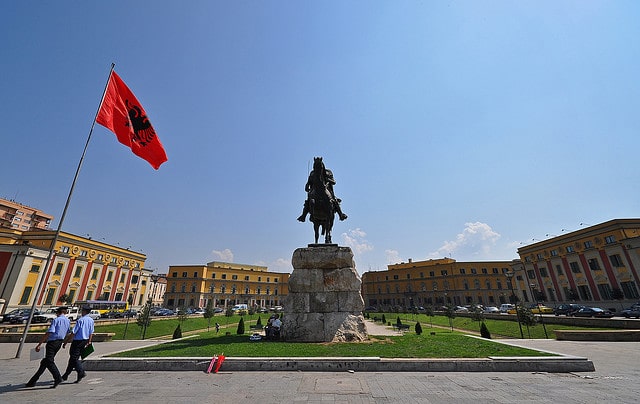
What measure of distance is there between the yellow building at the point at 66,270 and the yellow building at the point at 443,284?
5853 centimetres

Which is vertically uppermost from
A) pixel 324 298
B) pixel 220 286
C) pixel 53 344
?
pixel 220 286

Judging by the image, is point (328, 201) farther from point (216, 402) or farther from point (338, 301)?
point (216, 402)

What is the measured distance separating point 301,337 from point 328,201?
583cm

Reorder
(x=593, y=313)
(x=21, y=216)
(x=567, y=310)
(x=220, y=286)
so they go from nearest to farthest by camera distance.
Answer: (x=593, y=313)
(x=567, y=310)
(x=220, y=286)
(x=21, y=216)

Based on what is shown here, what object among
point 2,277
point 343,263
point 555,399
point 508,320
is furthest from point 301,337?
point 2,277

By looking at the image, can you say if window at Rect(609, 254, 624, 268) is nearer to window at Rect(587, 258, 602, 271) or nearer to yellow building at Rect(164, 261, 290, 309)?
window at Rect(587, 258, 602, 271)

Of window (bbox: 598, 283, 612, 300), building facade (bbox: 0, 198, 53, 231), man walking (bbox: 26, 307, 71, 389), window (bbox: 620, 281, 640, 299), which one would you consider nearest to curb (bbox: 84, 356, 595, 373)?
man walking (bbox: 26, 307, 71, 389)

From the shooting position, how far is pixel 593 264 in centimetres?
4109

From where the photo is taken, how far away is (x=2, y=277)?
1451 inches

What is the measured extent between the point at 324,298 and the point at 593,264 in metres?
49.3

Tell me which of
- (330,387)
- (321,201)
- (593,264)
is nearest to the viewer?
(330,387)

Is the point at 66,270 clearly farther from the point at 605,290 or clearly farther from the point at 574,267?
the point at 574,267

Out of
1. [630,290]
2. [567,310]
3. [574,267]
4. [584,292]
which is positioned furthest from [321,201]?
[574,267]

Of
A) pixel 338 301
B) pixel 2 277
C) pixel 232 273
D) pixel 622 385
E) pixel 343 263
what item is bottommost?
pixel 622 385
